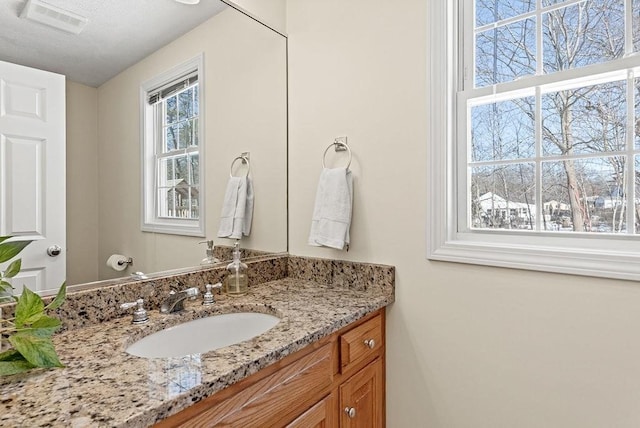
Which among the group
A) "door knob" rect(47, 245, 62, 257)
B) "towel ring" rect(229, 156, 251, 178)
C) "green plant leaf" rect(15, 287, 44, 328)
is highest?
"towel ring" rect(229, 156, 251, 178)

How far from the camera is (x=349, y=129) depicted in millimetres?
1496

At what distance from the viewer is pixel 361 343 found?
4.03 ft

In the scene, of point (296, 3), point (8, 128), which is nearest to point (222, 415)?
point (8, 128)

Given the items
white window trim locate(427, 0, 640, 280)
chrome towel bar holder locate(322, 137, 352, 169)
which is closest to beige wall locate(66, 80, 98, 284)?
chrome towel bar holder locate(322, 137, 352, 169)

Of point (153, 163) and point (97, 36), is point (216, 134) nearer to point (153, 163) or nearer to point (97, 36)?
point (153, 163)

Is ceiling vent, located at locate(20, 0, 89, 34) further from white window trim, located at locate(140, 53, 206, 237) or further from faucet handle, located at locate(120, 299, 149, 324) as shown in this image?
faucet handle, located at locate(120, 299, 149, 324)

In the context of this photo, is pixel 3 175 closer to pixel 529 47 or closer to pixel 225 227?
pixel 225 227

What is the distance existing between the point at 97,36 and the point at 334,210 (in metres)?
1.01

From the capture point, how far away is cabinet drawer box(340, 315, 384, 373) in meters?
1.13

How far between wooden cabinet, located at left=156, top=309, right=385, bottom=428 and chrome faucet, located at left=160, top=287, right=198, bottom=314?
18.1 inches

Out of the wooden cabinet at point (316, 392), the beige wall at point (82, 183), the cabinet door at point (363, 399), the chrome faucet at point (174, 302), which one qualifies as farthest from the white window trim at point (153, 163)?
the cabinet door at point (363, 399)

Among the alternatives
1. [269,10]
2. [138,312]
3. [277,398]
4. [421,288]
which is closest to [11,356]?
[138,312]

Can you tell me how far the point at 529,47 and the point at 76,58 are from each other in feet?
4.86

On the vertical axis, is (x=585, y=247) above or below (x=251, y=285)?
above
